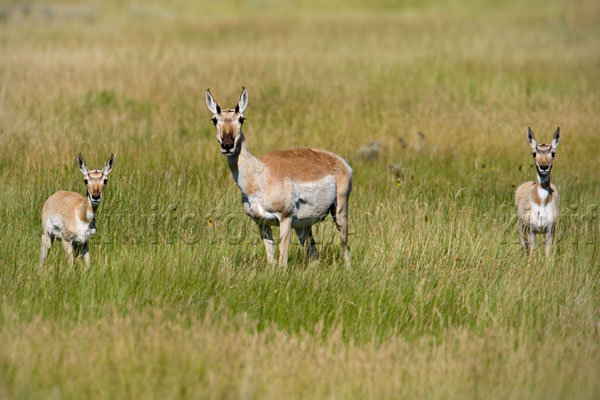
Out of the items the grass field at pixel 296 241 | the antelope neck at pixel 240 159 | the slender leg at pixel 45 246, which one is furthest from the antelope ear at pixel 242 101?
the slender leg at pixel 45 246

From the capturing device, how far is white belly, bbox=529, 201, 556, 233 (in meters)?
9.65

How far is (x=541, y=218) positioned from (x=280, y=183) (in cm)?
340

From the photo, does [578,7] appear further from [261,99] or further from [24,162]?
[24,162]

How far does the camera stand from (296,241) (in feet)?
32.9

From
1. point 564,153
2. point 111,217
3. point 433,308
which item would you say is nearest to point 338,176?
point 433,308

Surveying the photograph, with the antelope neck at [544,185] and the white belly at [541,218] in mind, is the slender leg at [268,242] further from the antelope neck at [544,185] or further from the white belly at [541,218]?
the antelope neck at [544,185]

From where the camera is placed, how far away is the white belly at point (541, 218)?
31.7ft

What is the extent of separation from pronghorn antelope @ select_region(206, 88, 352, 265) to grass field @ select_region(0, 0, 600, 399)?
51 centimetres

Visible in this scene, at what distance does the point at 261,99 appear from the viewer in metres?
16.8

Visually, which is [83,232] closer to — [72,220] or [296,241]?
[72,220]

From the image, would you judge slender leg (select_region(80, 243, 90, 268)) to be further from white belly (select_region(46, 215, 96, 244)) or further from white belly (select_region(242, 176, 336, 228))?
Result: white belly (select_region(242, 176, 336, 228))

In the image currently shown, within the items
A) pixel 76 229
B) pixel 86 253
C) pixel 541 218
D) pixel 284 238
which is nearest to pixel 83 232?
pixel 76 229

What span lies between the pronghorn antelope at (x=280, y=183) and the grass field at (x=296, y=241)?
0.51 m

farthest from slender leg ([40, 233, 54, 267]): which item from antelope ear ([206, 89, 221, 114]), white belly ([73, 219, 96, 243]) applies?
antelope ear ([206, 89, 221, 114])
